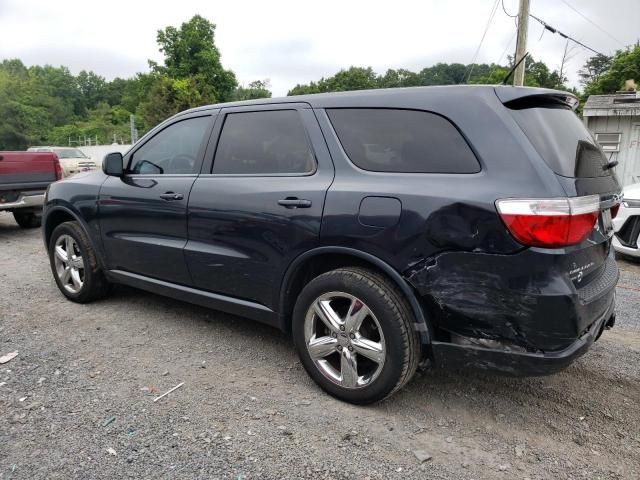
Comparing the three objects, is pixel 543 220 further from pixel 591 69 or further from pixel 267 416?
pixel 591 69

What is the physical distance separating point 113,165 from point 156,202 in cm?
61

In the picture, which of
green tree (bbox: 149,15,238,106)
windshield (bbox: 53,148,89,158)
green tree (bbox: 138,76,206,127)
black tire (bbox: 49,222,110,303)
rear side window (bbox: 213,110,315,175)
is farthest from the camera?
green tree (bbox: 149,15,238,106)

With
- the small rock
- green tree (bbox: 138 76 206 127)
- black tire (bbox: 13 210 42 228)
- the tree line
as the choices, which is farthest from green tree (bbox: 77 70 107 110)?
the small rock

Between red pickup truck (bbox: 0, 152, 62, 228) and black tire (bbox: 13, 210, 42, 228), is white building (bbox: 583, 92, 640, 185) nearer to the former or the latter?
red pickup truck (bbox: 0, 152, 62, 228)

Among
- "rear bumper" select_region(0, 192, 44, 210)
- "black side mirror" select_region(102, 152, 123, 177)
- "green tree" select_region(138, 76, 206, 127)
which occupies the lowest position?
"rear bumper" select_region(0, 192, 44, 210)

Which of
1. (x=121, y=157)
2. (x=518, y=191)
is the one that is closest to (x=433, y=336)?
(x=518, y=191)

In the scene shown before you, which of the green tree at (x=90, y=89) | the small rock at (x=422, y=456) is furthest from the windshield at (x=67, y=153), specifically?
the green tree at (x=90, y=89)

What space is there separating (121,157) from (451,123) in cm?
280

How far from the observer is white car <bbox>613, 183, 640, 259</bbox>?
20.0 feet

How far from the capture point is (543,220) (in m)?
2.17

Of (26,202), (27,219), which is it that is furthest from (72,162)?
(26,202)

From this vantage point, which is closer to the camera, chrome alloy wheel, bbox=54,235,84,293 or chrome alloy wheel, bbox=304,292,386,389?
chrome alloy wheel, bbox=304,292,386,389

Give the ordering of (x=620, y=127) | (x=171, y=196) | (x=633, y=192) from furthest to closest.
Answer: (x=620, y=127) < (x=633, y=192) < (x=171, y=196)

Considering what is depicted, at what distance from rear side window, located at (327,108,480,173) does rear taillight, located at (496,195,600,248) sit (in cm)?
29
